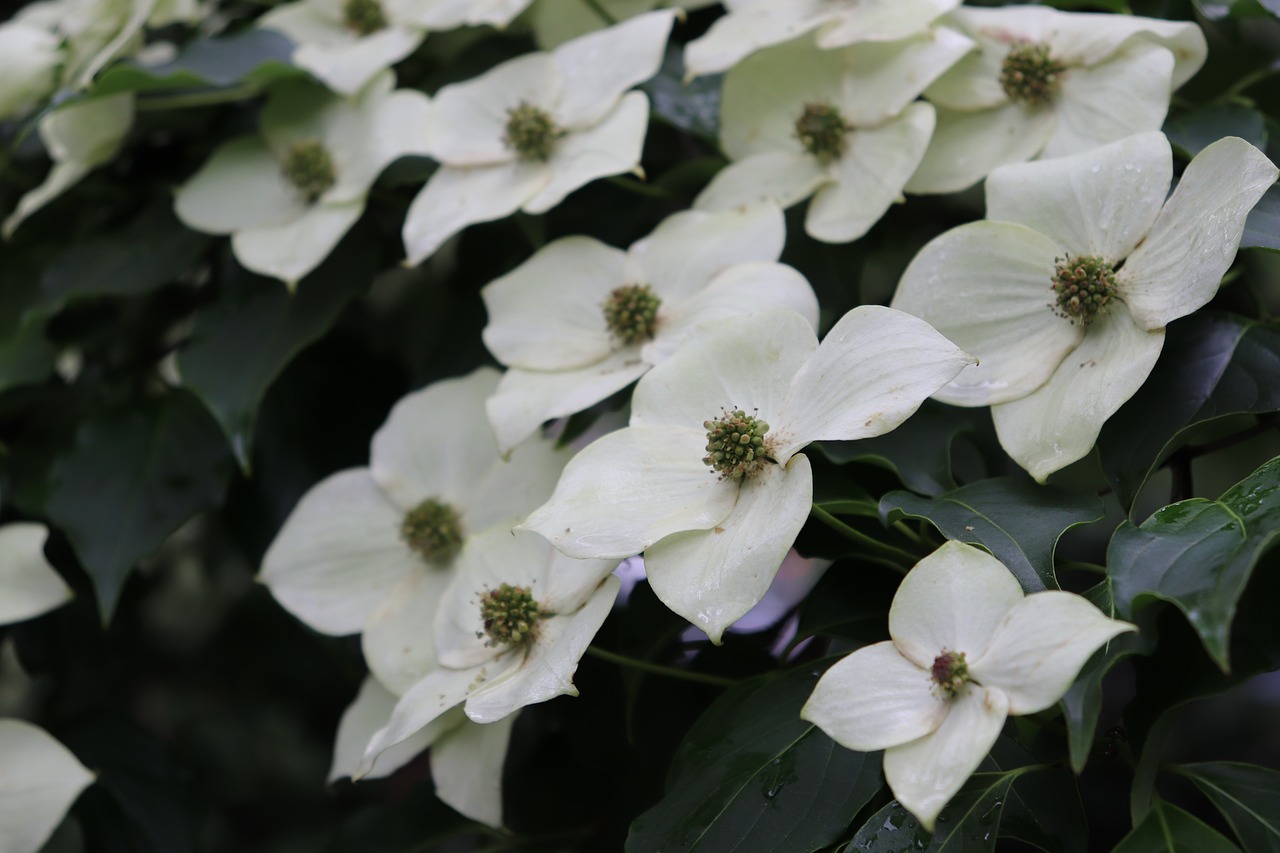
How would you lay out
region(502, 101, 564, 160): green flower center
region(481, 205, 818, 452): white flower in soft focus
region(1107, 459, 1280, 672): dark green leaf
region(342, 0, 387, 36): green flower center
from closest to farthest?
1. region(1107, 459, 1280, 672): dark green leaf
2. region(481, 205, 818, 452): white flower in soft focus
3. region(502, 101, 564, 160): green flower center
4. region(342, 0, 387, 36): green flower center

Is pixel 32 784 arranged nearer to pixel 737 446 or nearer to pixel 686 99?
pixel 737 446

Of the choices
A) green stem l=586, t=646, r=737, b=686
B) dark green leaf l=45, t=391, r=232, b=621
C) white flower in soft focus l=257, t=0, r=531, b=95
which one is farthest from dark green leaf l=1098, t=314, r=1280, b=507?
dark green leaf l=45, t=391, r=232, b=621

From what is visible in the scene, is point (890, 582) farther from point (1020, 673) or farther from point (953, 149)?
point (953, 149)

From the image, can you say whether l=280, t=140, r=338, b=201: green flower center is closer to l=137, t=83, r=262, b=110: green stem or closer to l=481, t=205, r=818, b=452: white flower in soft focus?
l=137, t=83, r=262, b=110: green stem

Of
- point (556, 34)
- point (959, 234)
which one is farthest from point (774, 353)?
point (556, 34)

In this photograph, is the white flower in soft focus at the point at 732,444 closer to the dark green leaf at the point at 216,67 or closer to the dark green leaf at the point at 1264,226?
the dark green leaf at the point at 1264,226
